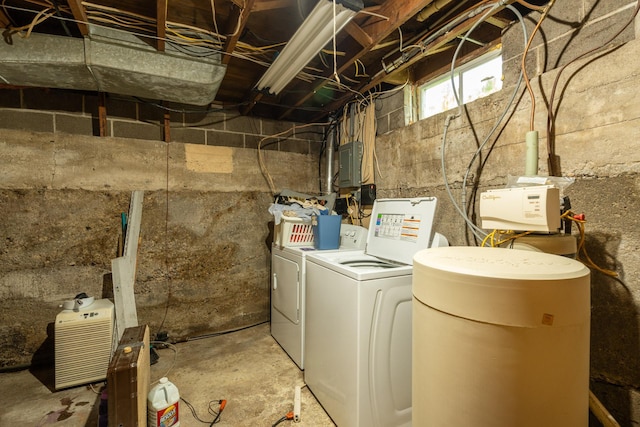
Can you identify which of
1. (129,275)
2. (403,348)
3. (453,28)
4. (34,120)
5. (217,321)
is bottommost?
(217,321)

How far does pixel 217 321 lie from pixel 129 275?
3.22 feet

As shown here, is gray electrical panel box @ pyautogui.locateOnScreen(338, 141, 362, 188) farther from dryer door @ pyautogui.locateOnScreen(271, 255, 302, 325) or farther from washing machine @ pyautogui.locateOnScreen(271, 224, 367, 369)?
dryer door @ pyautogui.locateOnScreen(271, 255, 302, 325)

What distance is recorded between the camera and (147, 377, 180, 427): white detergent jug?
1497mm

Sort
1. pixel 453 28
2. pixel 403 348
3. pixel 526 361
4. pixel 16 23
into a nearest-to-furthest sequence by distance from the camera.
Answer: pixel 526 361 < pixel 403 348 < pixel 453 28 < pixel 16 23

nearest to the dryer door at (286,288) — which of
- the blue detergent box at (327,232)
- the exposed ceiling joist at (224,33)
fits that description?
the blue detergent box at (327,232)

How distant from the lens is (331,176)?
3203mm

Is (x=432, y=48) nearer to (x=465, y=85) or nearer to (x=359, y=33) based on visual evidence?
(x=465, y=85)

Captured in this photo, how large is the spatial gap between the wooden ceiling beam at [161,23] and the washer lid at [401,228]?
5.70ft

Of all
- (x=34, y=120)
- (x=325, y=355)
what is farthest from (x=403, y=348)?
(x=34, y=120)

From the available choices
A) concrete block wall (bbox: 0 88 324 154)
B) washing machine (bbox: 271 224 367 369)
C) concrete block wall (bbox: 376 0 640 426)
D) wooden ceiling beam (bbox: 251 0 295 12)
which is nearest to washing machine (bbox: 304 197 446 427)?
washing machine (bbox: 271 224 367 369)

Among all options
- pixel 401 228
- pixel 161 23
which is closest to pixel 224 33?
pixel 161 23

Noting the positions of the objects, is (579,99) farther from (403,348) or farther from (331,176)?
(331,176)

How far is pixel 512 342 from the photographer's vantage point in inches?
31.0

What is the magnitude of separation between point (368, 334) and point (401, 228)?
0.74 meters
